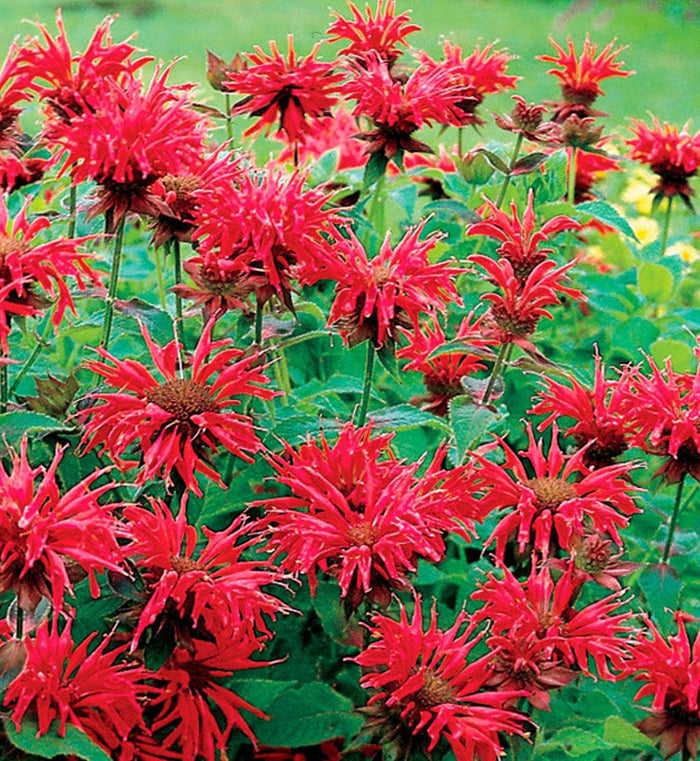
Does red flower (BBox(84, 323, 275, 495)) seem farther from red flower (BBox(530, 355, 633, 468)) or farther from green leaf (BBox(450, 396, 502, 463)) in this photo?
red flower (BBox(530, 355, 633, 468))

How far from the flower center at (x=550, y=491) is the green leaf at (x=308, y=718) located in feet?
0.92

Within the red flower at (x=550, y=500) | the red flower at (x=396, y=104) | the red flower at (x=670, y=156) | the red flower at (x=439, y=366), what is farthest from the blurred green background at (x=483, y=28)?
the red flower at (x=550, y=500)

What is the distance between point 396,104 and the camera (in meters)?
1.38

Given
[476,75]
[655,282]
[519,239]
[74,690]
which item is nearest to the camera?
[74,690]

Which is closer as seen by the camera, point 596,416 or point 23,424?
point 23,424

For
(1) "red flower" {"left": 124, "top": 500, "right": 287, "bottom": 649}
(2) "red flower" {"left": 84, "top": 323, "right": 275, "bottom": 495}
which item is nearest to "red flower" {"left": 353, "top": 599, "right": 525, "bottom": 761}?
(1) "red flower" {"left": 124, "top": 500, "right": 287, "bottom": 649}

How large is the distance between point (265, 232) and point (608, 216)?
0.60m

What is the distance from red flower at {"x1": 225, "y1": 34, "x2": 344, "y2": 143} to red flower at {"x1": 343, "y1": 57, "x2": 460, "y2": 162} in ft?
0.11

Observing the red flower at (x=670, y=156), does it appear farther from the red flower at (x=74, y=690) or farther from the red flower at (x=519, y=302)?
the red flower at (x=74, y=690)

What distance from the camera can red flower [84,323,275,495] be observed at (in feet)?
3.47

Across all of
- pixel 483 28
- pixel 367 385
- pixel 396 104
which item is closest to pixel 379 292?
pixel 367 385

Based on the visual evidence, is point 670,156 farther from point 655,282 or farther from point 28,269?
point 28,269

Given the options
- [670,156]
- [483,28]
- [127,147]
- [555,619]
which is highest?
[483,28]

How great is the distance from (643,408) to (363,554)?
368 millimetres
